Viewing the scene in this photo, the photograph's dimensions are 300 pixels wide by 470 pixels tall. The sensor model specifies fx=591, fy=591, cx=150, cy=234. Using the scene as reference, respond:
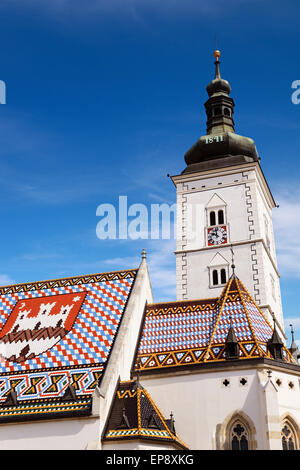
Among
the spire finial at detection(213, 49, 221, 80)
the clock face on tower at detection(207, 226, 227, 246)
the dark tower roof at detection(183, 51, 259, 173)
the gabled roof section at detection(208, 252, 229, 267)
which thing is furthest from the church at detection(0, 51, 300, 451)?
the spire finial at detection(213, 49, 221, 80)

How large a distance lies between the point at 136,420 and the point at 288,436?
5406mm

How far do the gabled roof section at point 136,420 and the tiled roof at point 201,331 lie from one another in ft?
6.09

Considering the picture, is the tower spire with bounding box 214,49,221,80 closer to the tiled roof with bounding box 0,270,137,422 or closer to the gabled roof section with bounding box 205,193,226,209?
the gabled roof section with bounding box 205,193,226,209

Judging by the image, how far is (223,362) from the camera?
21438 millimetres

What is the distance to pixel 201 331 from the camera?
2380cm

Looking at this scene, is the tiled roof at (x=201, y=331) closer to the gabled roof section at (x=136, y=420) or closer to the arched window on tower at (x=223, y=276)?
the gabled roof section at (x=136, y=420)

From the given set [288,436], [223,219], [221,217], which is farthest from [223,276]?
[288,436]

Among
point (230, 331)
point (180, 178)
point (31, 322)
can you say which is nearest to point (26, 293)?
point (31, 322)

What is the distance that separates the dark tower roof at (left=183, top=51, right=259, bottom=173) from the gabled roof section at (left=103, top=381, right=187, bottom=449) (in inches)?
788

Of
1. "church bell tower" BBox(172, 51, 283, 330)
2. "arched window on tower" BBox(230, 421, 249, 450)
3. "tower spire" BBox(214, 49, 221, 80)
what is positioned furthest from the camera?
"tower spire" BBox(214, 49, 221, 80)

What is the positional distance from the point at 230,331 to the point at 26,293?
10201mm

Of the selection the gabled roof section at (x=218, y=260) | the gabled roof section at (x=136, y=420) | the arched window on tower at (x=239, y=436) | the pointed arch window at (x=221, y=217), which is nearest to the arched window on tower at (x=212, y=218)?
the pointed arch window at (x=221, y=217)

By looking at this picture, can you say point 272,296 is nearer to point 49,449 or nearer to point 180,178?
point 180,178

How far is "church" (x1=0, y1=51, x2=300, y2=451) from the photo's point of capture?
19.8 m
